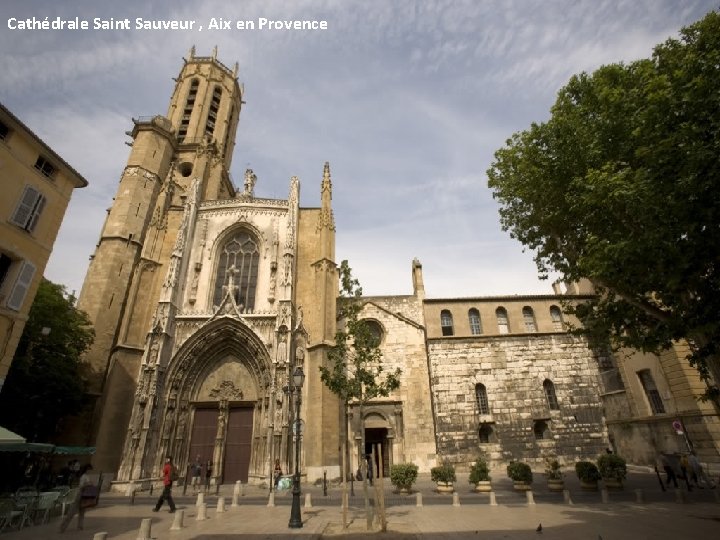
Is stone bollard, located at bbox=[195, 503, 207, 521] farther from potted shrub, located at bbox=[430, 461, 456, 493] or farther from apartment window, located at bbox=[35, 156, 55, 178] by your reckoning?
apartment window, located at bbox=[35, 156, 55, 178]

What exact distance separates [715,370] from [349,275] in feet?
37.5

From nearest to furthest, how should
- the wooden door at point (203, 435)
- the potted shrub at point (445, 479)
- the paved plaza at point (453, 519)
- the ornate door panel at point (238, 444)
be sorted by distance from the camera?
the paved plaza at point (453, 519), the potted shrub at point (445, 479), the ornate door panel at point (238, 444), the wooden door at point (203, 435)

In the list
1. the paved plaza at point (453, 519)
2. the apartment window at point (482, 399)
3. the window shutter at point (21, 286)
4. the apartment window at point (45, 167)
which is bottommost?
the paved plaza at point (453, 519)

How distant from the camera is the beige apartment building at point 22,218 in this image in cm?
1127

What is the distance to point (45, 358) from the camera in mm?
15930

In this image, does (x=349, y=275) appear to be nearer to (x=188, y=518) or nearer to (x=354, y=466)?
(x=188, y=518)

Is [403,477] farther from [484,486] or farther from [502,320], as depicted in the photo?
[502,320]

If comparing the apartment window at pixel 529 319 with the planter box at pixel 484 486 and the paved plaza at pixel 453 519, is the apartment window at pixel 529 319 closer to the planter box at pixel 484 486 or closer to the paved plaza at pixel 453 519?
the paved plaza at pixel 453 519

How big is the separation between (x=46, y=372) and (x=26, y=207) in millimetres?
7779

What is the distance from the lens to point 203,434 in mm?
18875

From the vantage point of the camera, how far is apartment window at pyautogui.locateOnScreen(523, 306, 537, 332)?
945 inches

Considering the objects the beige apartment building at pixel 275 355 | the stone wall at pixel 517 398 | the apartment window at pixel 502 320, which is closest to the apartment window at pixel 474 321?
the beige apartment building at pixel 275 355

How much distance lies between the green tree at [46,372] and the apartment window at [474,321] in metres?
21.7

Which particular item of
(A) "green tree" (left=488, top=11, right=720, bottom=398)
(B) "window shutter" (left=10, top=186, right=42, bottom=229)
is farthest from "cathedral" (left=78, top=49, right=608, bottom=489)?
(A) "green tree" (left=488, top=11, right=720, bottom=398)
